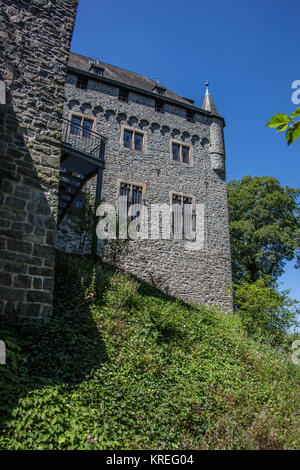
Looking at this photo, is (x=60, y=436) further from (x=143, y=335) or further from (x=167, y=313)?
(x=167, y=313)

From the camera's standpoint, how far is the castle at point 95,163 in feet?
17.8

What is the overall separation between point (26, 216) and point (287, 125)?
15.6 ft

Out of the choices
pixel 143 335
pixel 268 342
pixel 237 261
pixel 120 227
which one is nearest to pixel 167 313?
pixel 143 335

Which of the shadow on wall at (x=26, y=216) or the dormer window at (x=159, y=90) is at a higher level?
the dormer window at (x=159, y=90)

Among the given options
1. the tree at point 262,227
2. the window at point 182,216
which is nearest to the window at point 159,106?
the window at point 182,216

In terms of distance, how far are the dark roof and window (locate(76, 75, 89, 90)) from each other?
446mm

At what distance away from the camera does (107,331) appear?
5.83m

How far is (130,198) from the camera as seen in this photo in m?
14.3

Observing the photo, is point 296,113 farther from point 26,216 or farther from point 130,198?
point 130,198

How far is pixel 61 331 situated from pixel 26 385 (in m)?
1.30

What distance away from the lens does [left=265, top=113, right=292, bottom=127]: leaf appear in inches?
60.2

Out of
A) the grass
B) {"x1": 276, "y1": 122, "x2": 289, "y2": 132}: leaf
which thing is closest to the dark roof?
the grass

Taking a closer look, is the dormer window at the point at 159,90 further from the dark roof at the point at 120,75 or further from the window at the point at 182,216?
the window at the point at 182,216

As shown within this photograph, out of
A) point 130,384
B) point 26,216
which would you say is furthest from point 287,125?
point 26,216
